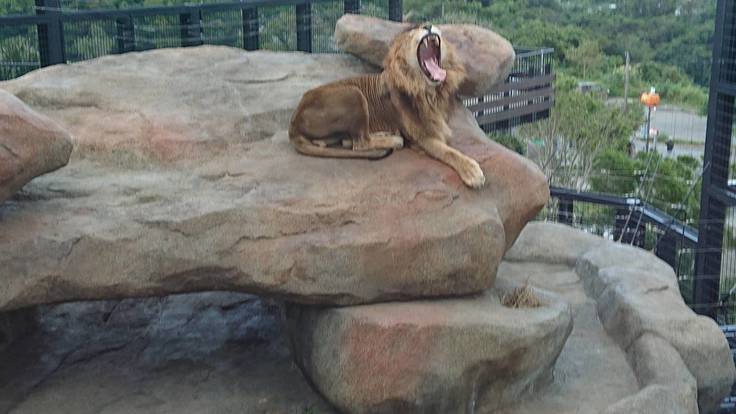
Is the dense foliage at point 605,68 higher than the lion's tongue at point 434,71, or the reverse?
the lion's tongue at point 434,71

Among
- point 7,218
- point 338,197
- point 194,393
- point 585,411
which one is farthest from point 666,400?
point 7,218

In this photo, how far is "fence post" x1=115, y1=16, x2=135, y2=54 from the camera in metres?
7.76

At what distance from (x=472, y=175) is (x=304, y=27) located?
14.2ft

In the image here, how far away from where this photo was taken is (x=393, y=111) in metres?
5.37

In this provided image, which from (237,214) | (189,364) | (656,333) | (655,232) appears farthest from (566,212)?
(237,214)

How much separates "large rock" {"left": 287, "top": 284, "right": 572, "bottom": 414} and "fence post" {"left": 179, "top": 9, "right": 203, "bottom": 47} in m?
4.05

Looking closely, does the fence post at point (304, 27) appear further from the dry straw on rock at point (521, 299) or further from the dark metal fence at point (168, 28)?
the dry straw on rock at point (521, 299)

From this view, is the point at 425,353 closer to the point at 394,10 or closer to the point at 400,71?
the point at 400,71

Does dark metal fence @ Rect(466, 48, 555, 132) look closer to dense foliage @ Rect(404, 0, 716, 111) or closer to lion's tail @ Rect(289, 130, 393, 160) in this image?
dense foliage @ Rect(404, 0, 716, 111)

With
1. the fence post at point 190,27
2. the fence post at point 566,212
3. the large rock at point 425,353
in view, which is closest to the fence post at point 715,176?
the fence post at point 566,212

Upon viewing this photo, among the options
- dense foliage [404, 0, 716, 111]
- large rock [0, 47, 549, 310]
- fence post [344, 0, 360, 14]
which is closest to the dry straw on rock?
large rock [0, 47, 549, 310]

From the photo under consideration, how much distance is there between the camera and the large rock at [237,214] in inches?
179

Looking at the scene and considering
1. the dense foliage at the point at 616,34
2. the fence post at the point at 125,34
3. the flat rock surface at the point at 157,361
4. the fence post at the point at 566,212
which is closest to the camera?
the flat rock surface at the point at 157,361

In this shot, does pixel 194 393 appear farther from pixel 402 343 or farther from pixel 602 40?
pixel 602 40
